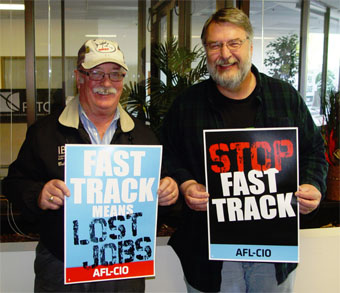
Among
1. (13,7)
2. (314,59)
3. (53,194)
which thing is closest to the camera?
(53,194)

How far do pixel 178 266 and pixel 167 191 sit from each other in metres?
0.88

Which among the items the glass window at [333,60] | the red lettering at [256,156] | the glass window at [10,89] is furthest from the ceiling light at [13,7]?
the glass window at [333,60]

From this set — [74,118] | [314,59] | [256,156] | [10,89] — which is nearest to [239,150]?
[256,156]

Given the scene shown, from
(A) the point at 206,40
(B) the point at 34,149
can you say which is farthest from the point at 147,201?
(A) the point at 206,40

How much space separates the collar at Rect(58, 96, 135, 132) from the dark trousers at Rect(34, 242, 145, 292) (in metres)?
0.50

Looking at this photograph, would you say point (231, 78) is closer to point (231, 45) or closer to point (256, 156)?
point (231, 45)

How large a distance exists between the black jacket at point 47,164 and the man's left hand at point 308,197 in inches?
27.6

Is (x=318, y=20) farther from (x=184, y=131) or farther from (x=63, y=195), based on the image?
(x=63, y=195)

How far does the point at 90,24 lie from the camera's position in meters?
5.33

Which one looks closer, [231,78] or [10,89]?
[231,78]

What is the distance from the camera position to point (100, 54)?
1.56m

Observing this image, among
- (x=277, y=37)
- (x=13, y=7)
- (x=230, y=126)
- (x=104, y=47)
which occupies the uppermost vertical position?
(x=13, y=7)

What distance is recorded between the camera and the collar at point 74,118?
1559 mm

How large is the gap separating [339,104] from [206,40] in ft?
8.39
